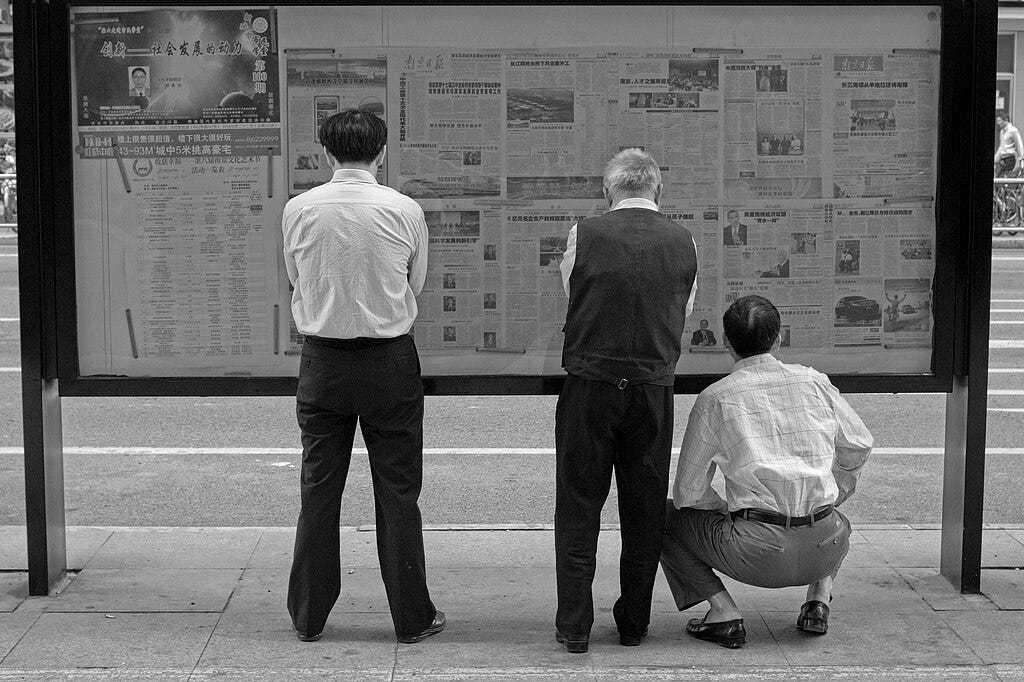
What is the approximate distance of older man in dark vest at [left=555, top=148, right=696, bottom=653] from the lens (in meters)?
4.39

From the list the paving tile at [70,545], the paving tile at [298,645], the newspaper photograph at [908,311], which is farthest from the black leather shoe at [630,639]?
the paving tile at [70,545]

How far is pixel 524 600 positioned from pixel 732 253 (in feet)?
5.16

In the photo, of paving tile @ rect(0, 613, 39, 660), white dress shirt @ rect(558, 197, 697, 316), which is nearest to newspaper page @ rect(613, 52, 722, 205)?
white dress shirt @ rect(558, 197, 697, 316)

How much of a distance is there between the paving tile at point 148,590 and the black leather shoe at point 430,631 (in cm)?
81

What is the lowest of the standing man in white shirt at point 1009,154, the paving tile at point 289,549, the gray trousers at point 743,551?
the paving tile at point 289,549

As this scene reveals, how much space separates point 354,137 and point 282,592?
187cm

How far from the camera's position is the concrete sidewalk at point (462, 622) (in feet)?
14.5

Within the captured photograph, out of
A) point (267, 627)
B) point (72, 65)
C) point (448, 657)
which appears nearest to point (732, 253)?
point (448, 657)

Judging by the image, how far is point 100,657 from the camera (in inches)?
178

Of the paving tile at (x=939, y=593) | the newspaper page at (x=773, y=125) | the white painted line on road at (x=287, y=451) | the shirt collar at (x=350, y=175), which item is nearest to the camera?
the shirt collar at (x=350, y=175)

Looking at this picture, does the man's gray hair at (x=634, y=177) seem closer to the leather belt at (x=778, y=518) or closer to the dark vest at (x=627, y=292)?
the dark vest at (x=627, y=292)

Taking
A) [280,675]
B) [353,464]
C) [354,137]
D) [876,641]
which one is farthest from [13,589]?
[876,641]

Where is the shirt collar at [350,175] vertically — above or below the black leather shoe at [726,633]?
above

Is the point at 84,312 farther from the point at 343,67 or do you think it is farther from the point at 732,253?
the point at 732,253
